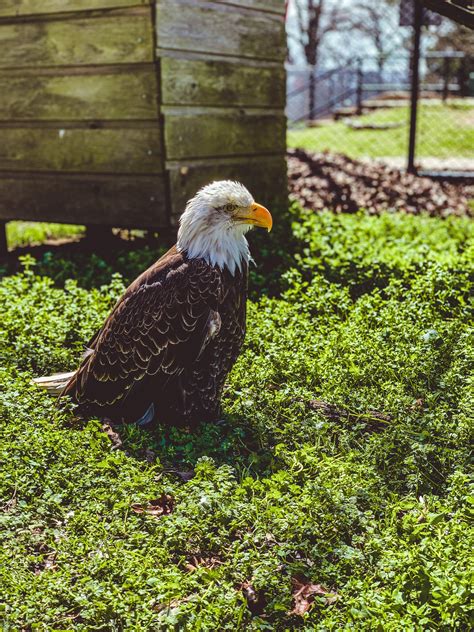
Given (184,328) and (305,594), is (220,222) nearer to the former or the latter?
(184,328)

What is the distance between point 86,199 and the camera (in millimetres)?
7832

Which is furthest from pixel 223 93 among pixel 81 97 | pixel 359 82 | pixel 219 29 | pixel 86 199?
pixel 359 82

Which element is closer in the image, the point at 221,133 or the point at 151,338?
the point at 151,338

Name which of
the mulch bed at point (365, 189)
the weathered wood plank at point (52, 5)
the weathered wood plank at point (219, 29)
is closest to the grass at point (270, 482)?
the weathered wood plank at point (219, 29)

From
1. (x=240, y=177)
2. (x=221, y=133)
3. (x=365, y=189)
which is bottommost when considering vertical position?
(x=365, y=189)

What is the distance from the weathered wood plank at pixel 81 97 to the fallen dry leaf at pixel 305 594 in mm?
4983

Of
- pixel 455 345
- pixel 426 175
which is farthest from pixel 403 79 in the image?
pixel 455 345

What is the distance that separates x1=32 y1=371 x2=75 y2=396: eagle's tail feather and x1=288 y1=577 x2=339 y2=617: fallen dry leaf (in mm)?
2146

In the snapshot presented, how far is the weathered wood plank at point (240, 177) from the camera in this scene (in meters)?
7.30

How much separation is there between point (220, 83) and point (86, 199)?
178cm

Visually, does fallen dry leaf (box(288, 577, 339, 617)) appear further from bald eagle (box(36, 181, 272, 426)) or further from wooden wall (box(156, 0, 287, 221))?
wooden wall (box(156, 0, 287, 221))

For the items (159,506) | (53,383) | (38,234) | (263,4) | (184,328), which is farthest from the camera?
(38,234)

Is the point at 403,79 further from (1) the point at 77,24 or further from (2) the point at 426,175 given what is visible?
(1) the point at 77,24

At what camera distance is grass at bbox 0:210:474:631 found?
3.01 m
